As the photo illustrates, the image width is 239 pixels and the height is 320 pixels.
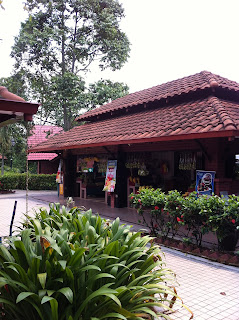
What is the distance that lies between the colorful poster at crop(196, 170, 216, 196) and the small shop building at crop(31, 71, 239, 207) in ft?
0.51

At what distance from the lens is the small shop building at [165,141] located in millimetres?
8164

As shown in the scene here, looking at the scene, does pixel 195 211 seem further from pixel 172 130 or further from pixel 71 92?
pixel 71 92

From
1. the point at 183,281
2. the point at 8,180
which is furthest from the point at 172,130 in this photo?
the point at 8,180

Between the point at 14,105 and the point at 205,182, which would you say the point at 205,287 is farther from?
the point at 205,182

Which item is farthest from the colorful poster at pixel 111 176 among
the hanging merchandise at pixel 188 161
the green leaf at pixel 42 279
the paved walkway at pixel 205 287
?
the green leaf at pixel 42 279

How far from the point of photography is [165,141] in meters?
10.3

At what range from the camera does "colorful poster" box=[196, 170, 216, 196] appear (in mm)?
8008

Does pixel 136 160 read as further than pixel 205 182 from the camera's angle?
Yes

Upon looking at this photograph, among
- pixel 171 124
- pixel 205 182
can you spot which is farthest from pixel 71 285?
pixel 171 124

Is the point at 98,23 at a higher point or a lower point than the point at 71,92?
higher

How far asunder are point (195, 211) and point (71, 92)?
17767mm

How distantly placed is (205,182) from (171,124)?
1969mm

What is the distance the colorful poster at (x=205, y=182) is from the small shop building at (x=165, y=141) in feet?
0.51

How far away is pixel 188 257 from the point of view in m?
6.00
